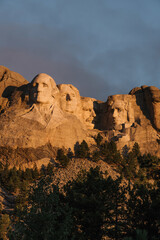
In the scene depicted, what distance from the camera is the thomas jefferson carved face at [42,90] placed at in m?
36.6

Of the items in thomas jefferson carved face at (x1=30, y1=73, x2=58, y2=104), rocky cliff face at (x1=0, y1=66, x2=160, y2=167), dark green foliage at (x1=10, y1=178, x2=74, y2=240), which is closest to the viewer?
dark green foliage at (x1=10, y1=178, x2=74, y2=240)

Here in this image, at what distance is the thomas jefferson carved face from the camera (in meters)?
36.6

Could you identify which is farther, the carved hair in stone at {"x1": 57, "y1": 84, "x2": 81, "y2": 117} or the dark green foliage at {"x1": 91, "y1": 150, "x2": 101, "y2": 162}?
the carved hair in stone at {"x1": 57, "y1": 84, "x2": 81, "y2": 117}

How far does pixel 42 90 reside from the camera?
36.7m

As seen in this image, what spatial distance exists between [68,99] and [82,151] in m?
8.94

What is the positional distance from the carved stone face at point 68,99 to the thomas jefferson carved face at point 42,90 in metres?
2.69

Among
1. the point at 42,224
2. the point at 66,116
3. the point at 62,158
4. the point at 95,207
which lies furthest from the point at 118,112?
the point at 42,224

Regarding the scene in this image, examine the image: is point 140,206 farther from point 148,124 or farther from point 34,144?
point 148,124

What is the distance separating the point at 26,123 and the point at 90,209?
20.6 m

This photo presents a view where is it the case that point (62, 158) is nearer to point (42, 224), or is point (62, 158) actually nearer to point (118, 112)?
point (118, 112)

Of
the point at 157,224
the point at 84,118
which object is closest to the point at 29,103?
the point at 84,118

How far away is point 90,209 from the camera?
51.6ft

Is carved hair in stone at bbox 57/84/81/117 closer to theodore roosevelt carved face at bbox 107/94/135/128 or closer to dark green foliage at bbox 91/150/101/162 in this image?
theodore roosevelt carved face at bbox 107/94/135/128

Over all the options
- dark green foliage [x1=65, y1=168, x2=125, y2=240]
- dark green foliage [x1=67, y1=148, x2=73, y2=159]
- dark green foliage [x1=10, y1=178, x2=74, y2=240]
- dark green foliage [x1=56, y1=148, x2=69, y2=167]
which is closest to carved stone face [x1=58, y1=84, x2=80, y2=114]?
dark green foliage [x1=67, y1=148, x2=73, y2=159]
